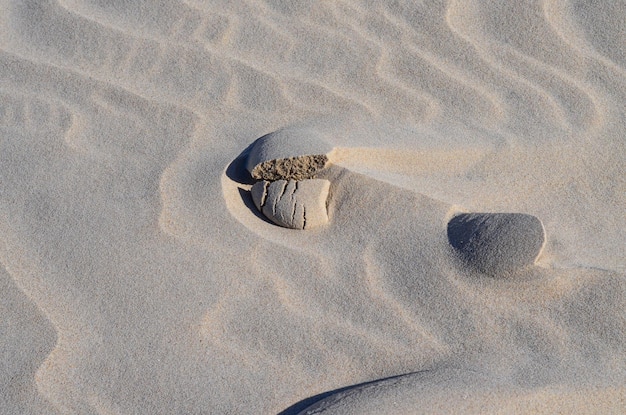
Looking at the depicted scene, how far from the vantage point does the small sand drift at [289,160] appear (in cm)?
208

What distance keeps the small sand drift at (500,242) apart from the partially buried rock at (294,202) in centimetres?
37

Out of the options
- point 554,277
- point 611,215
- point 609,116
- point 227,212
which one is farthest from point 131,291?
point 609,116

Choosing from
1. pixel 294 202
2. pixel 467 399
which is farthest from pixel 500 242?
pixel 294 202

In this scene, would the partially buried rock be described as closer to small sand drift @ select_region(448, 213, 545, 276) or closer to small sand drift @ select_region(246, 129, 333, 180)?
small sand drift @ select_region(246, 129, 333, 180)

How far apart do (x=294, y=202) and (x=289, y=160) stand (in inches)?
5.7

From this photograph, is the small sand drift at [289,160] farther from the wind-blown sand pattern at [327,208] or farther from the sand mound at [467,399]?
the sand mound at [467,399]

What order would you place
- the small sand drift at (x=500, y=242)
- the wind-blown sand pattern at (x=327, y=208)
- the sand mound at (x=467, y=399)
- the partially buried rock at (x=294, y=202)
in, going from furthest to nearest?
1. the partially buried rock at (x=294, y=202)
2. the small sand drift at (x=500, y=242)
3. the wind-blown sand pattern at (x=327, y=208)
4. the sand mound at (x=467, y=399)

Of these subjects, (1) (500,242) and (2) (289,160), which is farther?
(2) (289,160)

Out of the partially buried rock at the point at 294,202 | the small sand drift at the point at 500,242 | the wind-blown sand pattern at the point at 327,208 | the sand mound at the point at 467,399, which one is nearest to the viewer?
the sand mound at the point at 467,399

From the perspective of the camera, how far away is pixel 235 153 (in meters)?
2.23

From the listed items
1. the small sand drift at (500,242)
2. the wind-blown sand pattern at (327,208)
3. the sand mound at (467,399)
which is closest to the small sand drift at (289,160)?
the wind-blown sand pattern at (327,208)

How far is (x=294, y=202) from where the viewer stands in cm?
200

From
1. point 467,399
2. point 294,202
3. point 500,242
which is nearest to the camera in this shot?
point 467,399

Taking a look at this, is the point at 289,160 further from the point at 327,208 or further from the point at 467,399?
the point at 467,399
